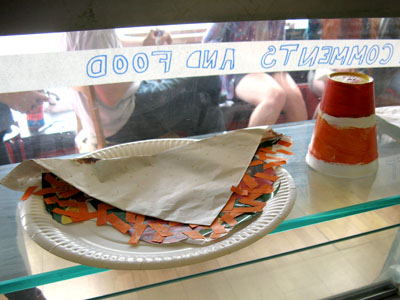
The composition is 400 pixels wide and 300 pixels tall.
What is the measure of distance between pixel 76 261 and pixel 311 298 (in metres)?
0.41

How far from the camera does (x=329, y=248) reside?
544mm

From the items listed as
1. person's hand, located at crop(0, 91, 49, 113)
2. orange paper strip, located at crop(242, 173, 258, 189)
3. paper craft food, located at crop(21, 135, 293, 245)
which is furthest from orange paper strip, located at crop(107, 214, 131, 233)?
person's hand, located at crop(0, 91, 49, 113)

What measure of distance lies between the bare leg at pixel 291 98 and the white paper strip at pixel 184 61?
123 mm

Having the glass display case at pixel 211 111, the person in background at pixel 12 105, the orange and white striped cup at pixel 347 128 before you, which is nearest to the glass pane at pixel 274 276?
the glass display case at pixel 211 111

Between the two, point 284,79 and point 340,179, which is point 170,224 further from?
point 284,79

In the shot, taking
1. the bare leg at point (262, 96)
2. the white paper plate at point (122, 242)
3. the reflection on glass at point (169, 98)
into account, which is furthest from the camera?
the bare leg at point (262, 96)

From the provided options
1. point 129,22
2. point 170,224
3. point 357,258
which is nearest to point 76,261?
point 170,224

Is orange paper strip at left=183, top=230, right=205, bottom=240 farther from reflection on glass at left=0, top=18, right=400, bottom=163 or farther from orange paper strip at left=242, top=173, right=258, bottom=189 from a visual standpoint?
reflection on glass at left=0, top=18, right=400, bottom=163

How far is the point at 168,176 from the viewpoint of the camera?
44cm

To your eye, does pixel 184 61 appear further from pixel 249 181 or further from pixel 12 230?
pixel 12 230

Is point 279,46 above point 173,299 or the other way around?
above

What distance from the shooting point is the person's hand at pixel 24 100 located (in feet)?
1.72

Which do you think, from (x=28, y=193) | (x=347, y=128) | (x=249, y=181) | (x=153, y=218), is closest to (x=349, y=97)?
(x=347, y=128)

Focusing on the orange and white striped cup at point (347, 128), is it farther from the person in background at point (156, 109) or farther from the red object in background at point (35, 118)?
the red object in background at point (35, 118)
